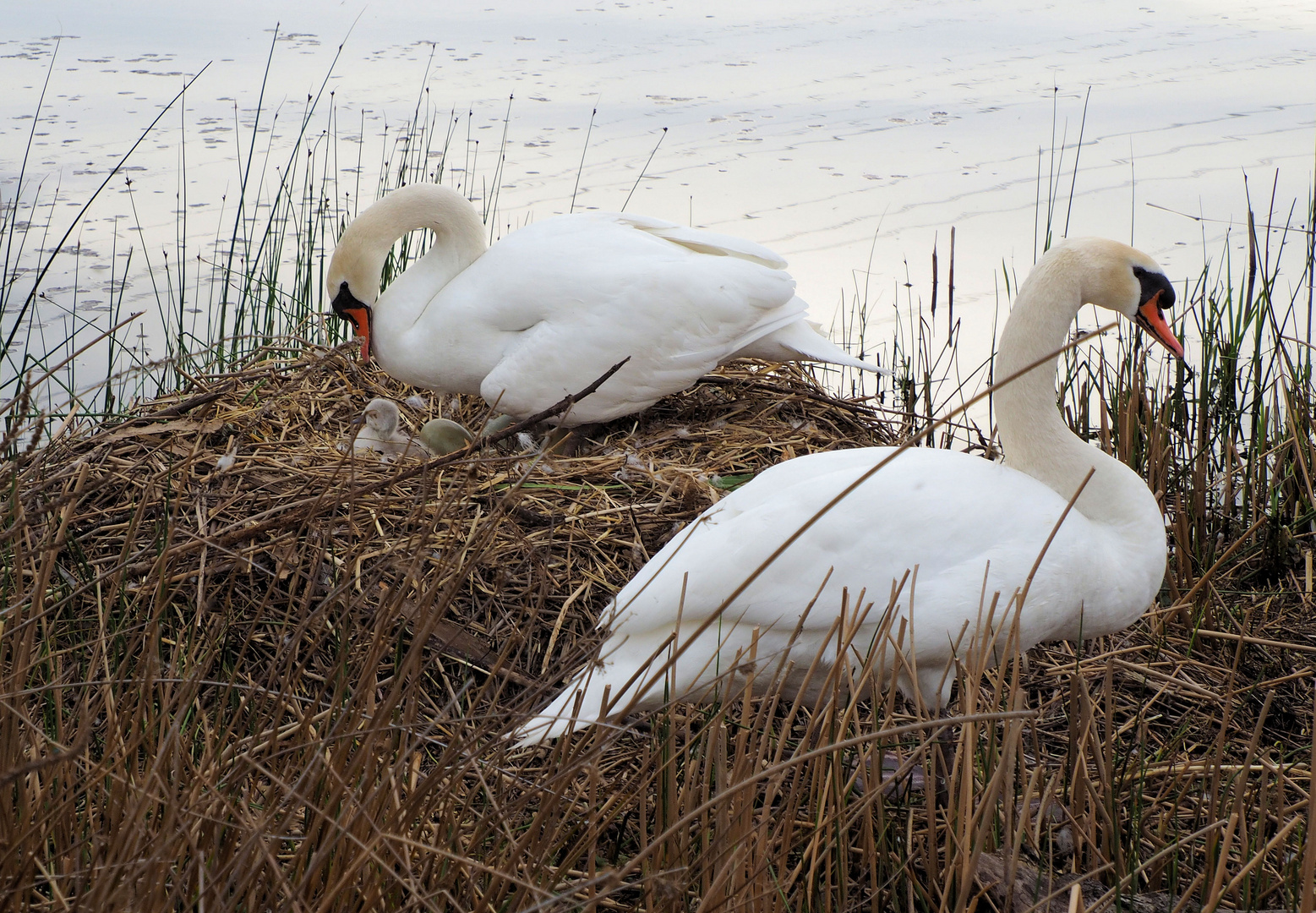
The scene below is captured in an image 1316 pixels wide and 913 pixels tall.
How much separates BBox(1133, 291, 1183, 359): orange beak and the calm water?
108 inches

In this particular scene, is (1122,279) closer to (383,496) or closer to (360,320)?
(383,496)

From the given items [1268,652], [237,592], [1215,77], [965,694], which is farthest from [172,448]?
[1215,77]

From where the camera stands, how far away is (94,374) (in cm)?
620

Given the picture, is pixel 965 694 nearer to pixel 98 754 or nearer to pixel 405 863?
pixel 405 863

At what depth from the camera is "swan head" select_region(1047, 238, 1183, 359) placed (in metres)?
3.15

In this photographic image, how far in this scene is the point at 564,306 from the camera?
407 centimetres

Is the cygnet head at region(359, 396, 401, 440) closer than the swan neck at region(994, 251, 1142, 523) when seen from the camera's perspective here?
No

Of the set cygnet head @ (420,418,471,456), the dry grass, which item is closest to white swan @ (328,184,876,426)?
cygnet head @ (420,418,471,456)

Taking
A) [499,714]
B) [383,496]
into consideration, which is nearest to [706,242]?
[383,496]

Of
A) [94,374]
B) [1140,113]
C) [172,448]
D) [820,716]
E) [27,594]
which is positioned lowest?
[94,374]

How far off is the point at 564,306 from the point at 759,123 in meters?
5.80

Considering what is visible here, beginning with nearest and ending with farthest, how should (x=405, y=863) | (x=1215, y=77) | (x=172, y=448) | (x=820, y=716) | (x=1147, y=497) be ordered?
(x=405, y=863)
(x=820, y=716)
(x=1147, y=497)
(x=172, y=448)
(x=1215, y=77)

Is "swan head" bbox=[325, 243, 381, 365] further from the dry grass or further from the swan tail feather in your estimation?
the swan tail feather

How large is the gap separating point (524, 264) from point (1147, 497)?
6.90 ft
